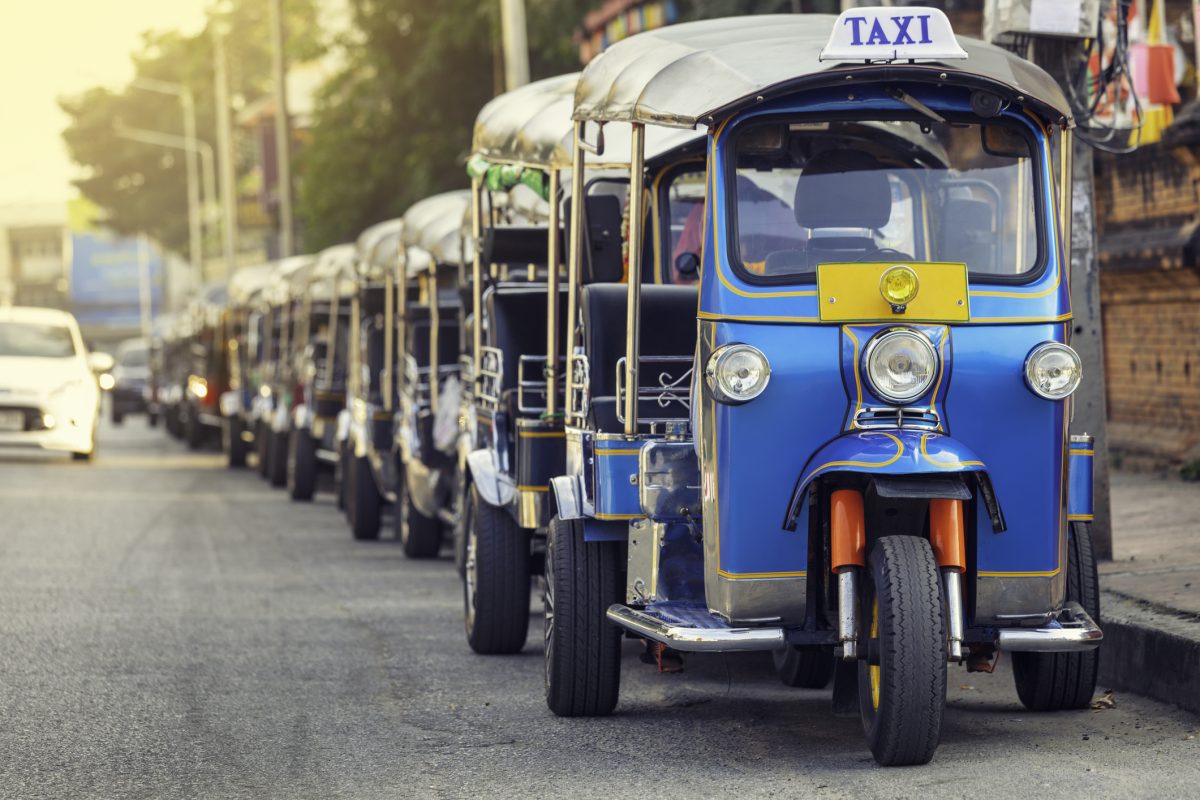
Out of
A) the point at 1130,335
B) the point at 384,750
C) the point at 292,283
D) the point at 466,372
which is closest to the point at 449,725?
the point at 384,750

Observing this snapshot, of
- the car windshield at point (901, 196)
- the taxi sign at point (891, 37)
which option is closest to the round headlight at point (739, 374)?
the car windshield at point (901, 196)

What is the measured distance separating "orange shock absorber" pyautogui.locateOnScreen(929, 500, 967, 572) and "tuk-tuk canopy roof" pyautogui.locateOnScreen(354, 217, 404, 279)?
964cm

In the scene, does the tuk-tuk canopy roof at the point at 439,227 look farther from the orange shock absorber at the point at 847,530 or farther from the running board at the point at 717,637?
the orange shock absorber at the point at 847,530

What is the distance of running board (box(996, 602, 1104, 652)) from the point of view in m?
6.60

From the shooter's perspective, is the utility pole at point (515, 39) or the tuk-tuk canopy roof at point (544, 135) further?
the utility pole at point (515, 39)

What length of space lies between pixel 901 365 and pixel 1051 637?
37.7 inches

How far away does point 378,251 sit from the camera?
16844 millimetres

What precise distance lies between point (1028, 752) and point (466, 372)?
18.3 ft

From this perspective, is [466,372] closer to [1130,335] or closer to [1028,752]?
[1028,752]

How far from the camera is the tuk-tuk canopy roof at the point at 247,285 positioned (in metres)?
29.9

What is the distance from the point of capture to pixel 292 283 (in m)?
23.4

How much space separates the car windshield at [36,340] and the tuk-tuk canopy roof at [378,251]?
779 cm

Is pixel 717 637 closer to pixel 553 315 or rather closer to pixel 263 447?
pixel 553 315

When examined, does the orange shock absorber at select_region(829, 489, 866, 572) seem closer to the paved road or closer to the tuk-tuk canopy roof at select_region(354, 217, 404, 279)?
the paved road
